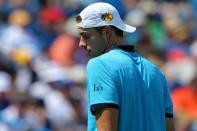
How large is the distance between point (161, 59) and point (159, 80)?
6373 millimetres

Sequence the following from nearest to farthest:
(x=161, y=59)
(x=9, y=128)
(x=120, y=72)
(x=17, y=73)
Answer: (x=120, y=72) → (x=9, y=128) → (x=17, y=73) → (x=161, y=59)

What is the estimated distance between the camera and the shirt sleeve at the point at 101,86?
4.09 meters

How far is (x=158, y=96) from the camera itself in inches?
170

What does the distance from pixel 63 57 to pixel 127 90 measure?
21.2 ft

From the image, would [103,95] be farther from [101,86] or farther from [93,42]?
[93,42]

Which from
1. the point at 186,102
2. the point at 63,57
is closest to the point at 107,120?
the point at 186,102

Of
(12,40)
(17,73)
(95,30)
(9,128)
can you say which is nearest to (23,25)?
(12,40)

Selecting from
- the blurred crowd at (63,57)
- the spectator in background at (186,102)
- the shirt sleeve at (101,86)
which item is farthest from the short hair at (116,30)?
the spectator in background at (186,102)

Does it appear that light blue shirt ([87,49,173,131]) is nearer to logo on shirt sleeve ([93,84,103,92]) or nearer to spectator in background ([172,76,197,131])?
logo on shirt sleeve ([93,84,103,92])

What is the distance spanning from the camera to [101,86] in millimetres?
4113

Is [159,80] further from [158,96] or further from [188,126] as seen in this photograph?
[188,126]

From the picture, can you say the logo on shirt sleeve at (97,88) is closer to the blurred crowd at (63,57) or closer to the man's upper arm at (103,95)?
the man's upper arm at (103,95)

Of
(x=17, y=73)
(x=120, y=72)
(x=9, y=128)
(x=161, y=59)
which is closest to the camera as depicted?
(x=120, y=72)

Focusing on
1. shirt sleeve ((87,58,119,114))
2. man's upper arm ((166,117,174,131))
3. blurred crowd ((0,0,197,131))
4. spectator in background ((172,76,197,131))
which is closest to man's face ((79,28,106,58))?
shirt sleeve ((87,58,119,114))
